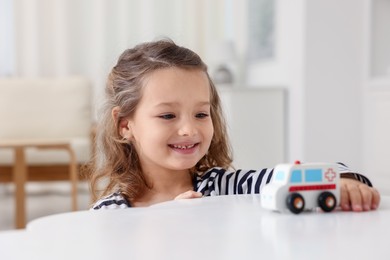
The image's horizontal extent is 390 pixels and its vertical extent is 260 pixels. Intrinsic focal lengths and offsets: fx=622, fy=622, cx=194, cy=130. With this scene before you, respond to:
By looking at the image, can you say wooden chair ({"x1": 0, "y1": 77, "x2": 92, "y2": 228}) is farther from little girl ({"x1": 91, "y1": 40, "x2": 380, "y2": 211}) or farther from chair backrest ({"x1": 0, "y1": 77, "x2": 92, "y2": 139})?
little girl ({"x1": 91, "y1": 40, "x2": 380, "y2": 211})

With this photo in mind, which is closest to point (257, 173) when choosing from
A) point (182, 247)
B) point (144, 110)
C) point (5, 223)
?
point (144, 110)

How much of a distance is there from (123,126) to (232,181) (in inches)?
13.4

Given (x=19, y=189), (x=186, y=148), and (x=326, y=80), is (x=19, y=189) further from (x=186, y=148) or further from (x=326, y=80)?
(x=186, y=148)

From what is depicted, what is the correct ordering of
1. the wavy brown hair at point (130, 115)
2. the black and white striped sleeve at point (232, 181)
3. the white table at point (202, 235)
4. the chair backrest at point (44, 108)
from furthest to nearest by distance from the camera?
the chair backrest at point (44, 108), the wavy brown hair at point (130, 115), the black and white striped sleeve at point (232, 181), the white table at point (202, 235)

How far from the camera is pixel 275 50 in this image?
4430mm

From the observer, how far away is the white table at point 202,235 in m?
0.60

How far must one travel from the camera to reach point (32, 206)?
4.84 m

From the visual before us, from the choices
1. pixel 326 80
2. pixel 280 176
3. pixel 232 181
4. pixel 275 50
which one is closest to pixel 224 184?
pixel 232 181

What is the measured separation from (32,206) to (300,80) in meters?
2.32

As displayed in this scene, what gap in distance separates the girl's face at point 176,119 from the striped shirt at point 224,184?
2.2 inches

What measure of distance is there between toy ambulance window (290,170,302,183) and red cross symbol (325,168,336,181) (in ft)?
0.14

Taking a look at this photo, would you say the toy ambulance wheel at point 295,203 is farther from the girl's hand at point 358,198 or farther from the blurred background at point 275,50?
the blurred background at point 275,50

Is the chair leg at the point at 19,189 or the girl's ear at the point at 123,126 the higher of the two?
the girl's ear at the point at 123,126

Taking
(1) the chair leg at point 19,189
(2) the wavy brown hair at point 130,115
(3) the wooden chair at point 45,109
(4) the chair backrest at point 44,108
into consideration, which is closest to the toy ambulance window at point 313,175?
(2) the wavy brown hair at point 130,115
